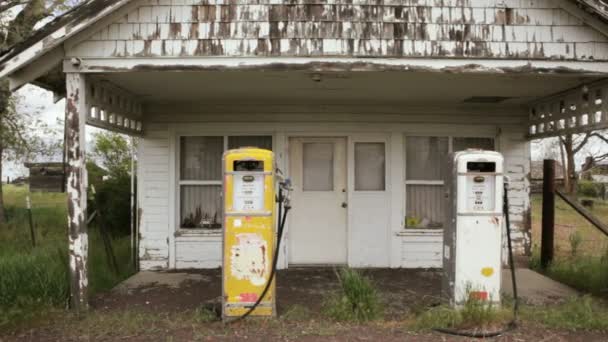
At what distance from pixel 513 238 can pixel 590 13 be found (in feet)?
12.5

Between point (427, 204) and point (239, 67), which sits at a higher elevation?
point (239, 67)

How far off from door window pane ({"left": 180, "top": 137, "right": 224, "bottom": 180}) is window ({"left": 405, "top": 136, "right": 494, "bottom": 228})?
3003mm

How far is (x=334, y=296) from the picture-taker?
213 inches

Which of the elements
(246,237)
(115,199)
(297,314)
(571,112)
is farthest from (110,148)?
(571,112)

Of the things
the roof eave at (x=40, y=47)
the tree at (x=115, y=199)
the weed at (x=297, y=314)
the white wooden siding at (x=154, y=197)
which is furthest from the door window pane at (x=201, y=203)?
the roof eave at (x=40, y=47)

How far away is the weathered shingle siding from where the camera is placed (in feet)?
17.4

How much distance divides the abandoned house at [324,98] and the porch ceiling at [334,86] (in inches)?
1.4

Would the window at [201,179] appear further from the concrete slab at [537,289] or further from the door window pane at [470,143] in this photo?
the concrete slab at [537,289]

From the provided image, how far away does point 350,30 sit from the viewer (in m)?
5.35

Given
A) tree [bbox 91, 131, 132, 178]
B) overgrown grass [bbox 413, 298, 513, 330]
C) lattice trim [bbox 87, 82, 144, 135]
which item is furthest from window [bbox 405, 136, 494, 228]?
tree [bbox 91, 131, 132, 178]

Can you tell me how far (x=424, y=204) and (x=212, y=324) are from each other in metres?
4.16

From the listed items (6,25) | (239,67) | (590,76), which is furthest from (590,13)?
(6,25)

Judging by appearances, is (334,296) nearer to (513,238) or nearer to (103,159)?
(513,238)

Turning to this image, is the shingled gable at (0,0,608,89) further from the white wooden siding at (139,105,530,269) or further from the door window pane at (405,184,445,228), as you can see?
the door window pane at (405,184,445,228)
